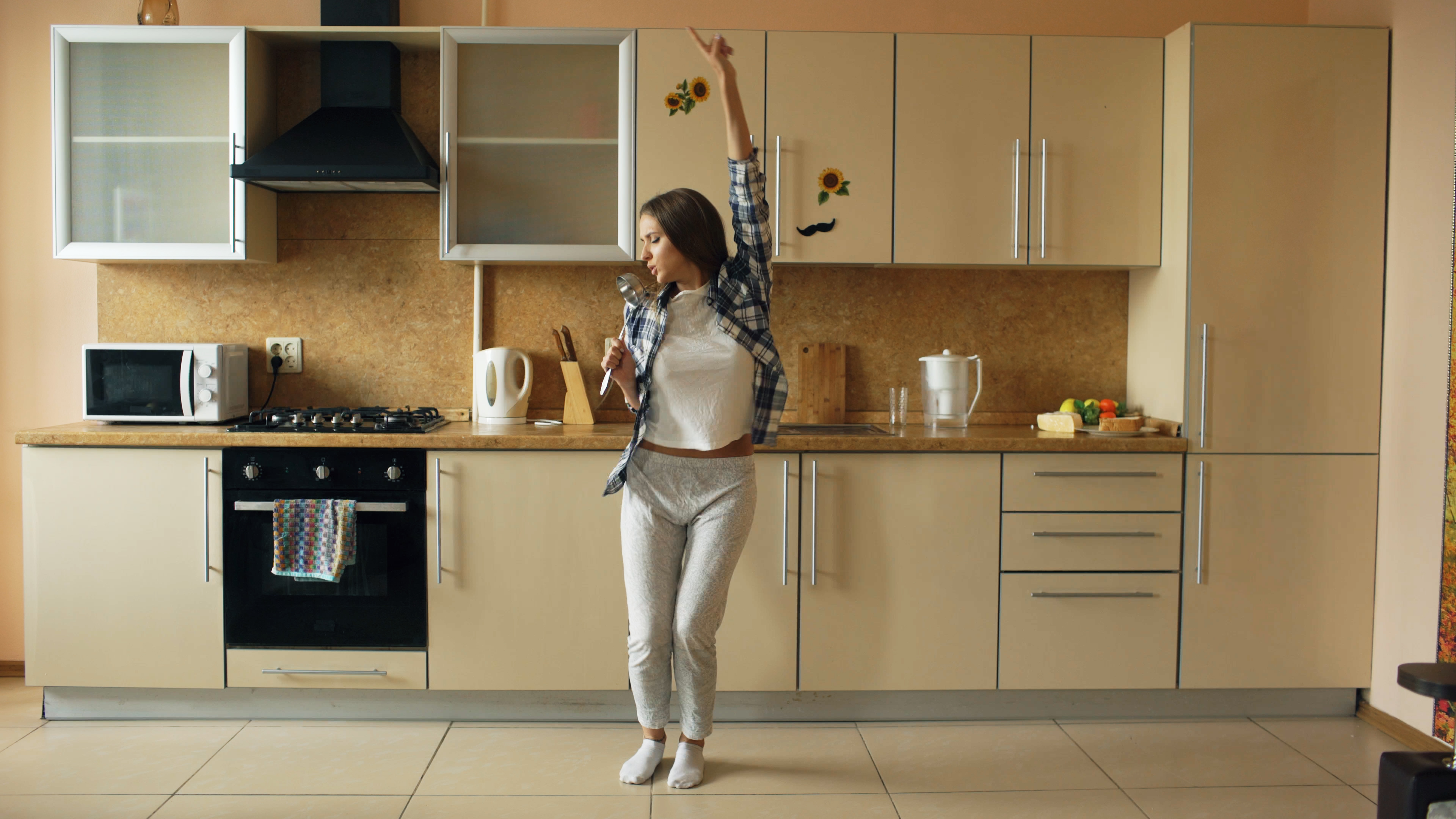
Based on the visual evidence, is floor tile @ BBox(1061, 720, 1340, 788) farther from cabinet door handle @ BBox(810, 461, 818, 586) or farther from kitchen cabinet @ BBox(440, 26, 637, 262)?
kitchen cabinet @ BBox(440, 26, 637, 262)

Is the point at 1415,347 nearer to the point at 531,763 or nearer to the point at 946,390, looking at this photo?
the point at 946,390

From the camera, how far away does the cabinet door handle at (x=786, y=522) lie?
266cm

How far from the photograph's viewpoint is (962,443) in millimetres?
2668

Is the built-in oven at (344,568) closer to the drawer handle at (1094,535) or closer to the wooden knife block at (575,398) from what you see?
the wooden knife block at (575,398)

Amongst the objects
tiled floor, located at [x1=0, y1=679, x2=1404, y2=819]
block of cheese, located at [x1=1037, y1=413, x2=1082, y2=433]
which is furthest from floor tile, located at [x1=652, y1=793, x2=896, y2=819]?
block of cheese, located at [x1=1037, y1=413, x2=1082, y2=433]

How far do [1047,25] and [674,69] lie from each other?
4.07 feet

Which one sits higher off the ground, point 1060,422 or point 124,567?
point 1060,422

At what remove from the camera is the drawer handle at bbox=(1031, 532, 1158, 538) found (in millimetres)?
2689

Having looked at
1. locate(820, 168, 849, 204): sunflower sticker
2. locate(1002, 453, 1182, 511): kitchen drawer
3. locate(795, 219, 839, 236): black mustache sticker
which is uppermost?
locate(820, 168, 849, 204): sunflower sticker

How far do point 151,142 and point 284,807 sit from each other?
1.88 metres

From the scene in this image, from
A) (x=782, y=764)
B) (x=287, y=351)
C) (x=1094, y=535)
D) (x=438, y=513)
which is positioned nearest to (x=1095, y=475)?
(x=1094, y=535)

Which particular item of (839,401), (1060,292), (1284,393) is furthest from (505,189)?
(1284,393)

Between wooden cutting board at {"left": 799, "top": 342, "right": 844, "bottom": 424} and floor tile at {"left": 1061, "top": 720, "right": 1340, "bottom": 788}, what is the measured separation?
1144 mm

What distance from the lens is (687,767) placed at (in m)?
2.35
